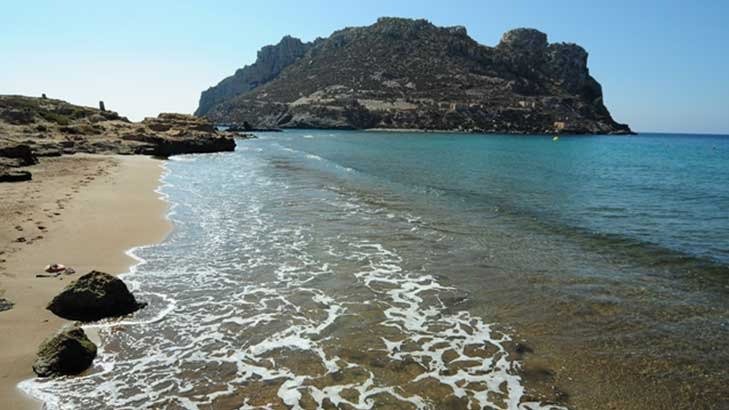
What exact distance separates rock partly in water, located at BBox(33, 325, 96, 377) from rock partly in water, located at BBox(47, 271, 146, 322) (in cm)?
131

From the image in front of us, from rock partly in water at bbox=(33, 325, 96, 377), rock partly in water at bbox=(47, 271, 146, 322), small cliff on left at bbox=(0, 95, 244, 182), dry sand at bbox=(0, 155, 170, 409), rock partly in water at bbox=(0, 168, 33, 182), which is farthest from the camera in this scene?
small cliff on left at bbox=(0, 95, 244, 182)

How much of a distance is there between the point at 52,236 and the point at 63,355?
295 inches

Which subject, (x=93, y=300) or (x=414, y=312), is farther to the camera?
(x=414, y=312)

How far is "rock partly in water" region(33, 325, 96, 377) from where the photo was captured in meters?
6.27

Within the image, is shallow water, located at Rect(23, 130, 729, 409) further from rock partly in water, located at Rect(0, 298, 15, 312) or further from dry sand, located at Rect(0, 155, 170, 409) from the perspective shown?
rock partly in water, located at Rect(0, 298, 15, 312)

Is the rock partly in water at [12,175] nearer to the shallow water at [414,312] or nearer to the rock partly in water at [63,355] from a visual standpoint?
the shallow water at [414,312]

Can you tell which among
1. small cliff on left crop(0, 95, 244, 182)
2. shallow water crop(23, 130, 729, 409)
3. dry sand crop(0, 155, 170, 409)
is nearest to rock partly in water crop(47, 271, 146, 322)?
dry sand crop(0, 155, 170, 409)

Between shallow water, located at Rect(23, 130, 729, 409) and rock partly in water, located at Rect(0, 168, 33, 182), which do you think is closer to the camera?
shallow water, located at Rect(23, 130, 729, 409)

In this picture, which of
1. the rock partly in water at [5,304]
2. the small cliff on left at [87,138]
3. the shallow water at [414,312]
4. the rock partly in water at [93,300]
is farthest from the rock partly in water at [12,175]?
the rock partly in water at [93,300]

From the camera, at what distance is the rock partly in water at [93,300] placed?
7945 millimetres

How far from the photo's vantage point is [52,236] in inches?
489

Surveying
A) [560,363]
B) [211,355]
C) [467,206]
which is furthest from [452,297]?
[467,206]

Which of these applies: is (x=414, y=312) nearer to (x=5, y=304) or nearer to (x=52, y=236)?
(x=5, y=304)

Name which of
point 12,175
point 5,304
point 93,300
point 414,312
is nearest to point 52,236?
point 5,304
